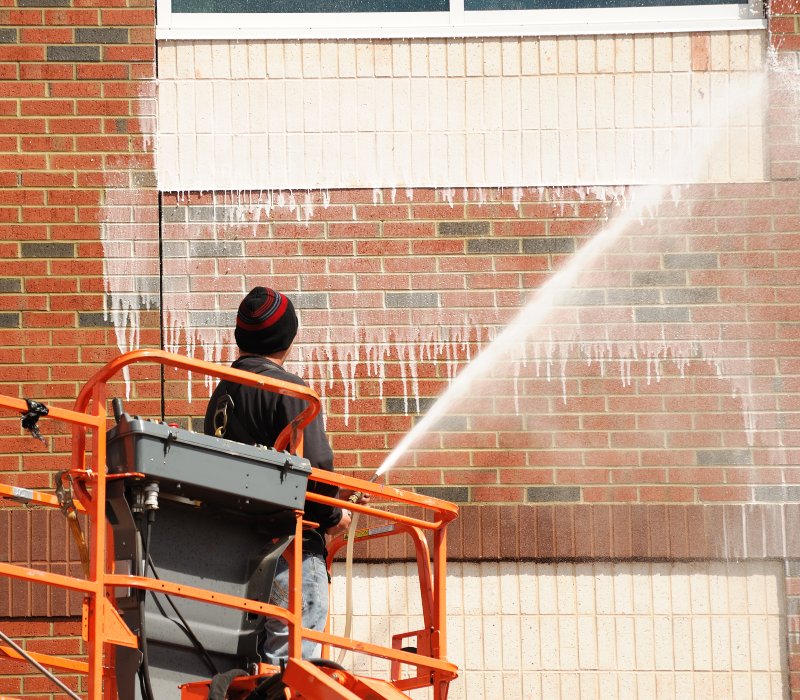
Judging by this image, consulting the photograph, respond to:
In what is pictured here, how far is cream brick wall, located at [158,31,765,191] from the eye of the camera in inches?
296

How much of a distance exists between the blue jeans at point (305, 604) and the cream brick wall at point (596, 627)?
219 centimetres

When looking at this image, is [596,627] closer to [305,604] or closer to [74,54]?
[305,604]

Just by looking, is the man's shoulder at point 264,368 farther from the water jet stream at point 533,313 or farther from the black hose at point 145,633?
the water jet stream at point 533,313

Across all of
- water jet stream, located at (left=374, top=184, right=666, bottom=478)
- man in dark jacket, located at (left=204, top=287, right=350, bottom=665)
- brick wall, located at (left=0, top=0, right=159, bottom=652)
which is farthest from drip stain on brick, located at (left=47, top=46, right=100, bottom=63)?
man in dark jacket, located at (left=204, top=287, right=350, bottom=665)

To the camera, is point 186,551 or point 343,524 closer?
point 186,551

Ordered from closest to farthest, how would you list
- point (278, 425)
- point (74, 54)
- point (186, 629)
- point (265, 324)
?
point (186, 629)
point (278, 425)
point (265, 324)
point (74, 54)

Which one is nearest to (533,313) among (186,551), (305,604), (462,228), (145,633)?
(462,228)

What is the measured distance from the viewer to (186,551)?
14.7ft

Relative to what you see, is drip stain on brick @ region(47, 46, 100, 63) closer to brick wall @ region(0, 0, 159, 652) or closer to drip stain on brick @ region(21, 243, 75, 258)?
brick wall @ region(0, 0, 159, 652)

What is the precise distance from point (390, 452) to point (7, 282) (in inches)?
92.5

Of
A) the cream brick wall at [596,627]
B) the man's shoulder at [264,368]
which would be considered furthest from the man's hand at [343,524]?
the cream brick wall at [596,627]

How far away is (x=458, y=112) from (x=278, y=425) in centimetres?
320

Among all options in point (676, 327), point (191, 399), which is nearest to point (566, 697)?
point (676, 327)

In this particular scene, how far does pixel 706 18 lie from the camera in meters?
7.73
